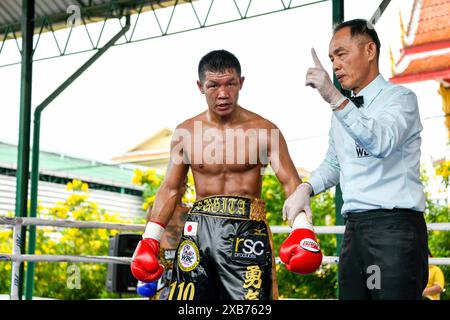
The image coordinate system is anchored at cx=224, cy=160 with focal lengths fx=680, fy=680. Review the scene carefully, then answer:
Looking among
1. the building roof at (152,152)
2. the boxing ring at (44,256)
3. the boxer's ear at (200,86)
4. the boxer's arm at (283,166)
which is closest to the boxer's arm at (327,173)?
the boxer's arm at (283,166)

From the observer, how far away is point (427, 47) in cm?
1133

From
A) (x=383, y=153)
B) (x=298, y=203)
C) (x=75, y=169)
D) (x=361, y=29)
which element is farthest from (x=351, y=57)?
(x=75, y=169)

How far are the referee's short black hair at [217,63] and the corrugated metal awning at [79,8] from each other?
19.7 feet

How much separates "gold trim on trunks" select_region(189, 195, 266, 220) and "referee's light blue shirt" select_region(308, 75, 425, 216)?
36 centimetres

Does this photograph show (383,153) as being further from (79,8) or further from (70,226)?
(79,8)

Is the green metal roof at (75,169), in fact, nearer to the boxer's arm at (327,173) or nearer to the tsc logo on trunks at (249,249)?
the tsc logo on trunks at (249,249)

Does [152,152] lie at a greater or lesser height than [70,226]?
greater

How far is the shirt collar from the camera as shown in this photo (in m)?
1.97

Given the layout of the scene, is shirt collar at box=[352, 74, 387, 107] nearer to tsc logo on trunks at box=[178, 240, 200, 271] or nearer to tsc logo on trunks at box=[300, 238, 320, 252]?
tsc logo on trunks at box=[300, 238, 320, 252]

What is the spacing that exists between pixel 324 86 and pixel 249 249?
665 mm

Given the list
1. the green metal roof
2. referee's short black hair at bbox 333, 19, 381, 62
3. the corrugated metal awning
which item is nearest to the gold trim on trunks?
referee's short black hair at bbox 333, 19, 381, 62

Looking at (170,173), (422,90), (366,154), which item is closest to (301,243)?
(366,154)
